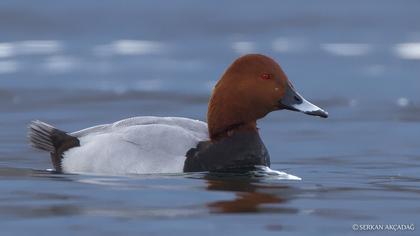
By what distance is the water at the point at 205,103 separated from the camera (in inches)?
298

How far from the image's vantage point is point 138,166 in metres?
9.04

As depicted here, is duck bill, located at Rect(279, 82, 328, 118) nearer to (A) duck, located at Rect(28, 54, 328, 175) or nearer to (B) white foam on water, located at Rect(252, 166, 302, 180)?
(A) duck, located at Rect(28, 54, 328, 175)

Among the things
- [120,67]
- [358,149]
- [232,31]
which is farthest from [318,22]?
[358,149]

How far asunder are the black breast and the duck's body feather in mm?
63

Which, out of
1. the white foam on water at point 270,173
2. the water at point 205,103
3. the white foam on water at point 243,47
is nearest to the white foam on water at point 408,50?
the water at point 205,103

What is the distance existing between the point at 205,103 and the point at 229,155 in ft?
15.7

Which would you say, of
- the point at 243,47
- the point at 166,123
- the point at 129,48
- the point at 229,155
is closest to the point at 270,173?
the point at 229,155

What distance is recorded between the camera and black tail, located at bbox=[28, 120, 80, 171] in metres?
9.53

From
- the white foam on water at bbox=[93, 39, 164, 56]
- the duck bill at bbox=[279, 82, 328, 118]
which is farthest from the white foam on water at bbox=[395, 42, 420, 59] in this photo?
the duck bill at bbox=[279, 82, 328, 118]

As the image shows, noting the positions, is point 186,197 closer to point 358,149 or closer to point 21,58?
point 358,149

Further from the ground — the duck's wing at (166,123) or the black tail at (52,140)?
the duck's wing at (166,123)

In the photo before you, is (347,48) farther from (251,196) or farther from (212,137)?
(251,196)

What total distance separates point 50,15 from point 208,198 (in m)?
14.2

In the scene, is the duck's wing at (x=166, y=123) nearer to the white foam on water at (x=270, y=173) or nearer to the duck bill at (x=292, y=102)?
the white foam on water at (x=270, y=173)
